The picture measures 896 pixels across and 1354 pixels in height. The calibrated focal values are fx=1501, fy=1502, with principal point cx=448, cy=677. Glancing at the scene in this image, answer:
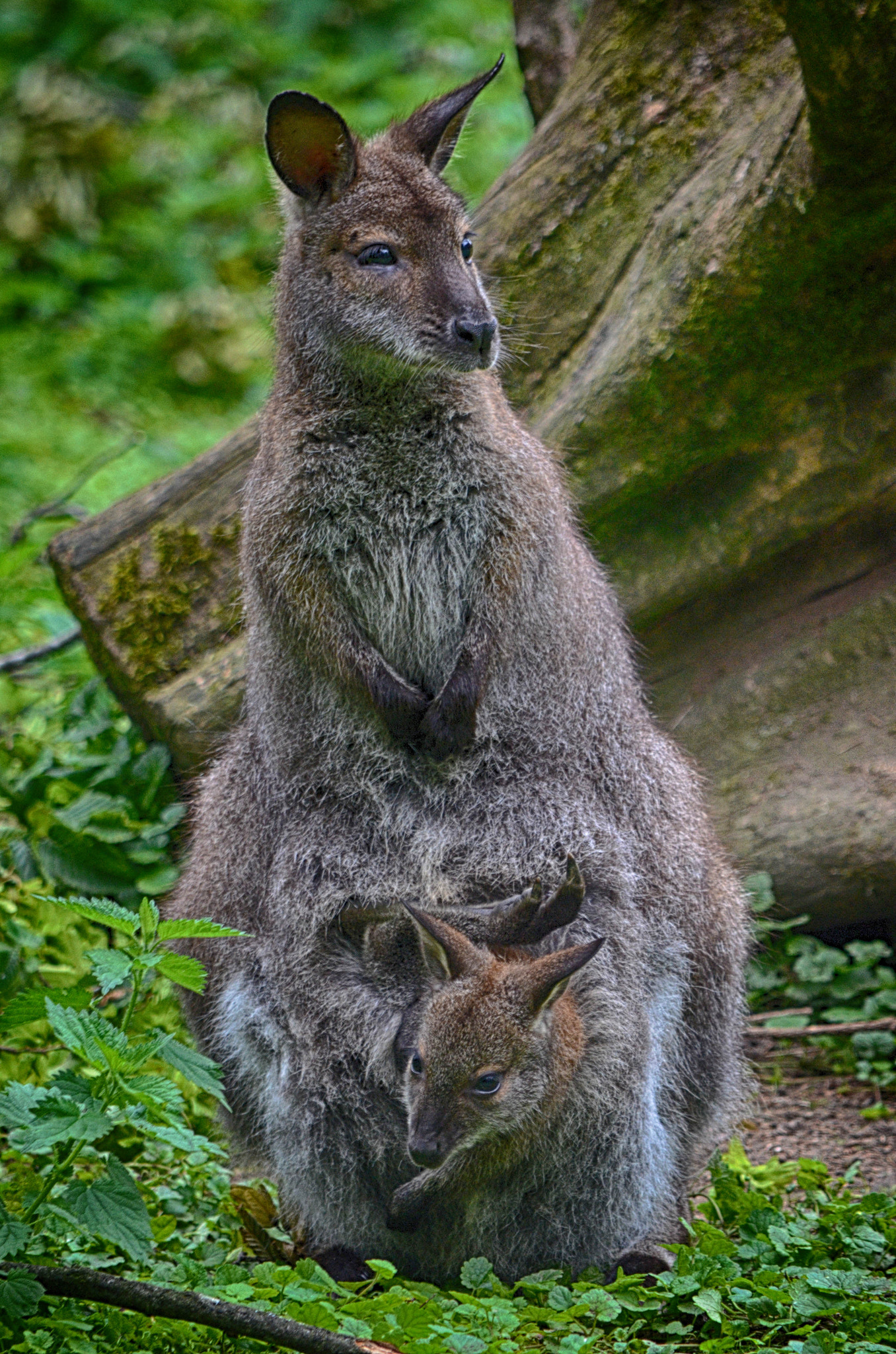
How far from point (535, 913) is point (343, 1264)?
3.79 ft

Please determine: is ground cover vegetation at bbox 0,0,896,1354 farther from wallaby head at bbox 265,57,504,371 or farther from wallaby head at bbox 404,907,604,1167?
wallaby head at bbox 265,57,504,371

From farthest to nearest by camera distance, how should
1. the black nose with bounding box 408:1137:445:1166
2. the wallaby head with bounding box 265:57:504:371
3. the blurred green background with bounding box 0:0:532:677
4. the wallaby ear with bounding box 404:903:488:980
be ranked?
1. the blurred green background with bounding box 0:0:532:677
2. the wallaby head with bounding box 265:57:504:371
3. the wallaby ear with bounding box 404:903:488:980
4. the black nose with bounding box 408:1137:445:1166

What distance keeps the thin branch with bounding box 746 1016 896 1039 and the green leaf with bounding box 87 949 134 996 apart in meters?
3.03

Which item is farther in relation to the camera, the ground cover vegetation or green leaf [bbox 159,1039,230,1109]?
the ground cover vegetation

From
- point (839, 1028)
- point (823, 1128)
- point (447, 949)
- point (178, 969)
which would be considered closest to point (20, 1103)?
point (178, 969)

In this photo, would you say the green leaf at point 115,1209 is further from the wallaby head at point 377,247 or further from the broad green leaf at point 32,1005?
the wallaby head at point 377,247

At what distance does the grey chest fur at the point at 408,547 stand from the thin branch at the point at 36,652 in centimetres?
286

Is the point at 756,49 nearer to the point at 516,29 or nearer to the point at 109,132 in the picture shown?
the point at 516,29

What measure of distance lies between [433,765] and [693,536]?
6.35 feet

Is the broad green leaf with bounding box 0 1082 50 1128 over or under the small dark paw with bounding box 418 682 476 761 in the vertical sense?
under

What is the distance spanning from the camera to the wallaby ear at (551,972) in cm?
368

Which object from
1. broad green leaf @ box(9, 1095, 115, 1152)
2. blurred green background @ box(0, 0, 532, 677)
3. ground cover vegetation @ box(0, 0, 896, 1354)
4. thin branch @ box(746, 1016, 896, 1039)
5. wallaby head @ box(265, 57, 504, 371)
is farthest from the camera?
blurred green background @ box(0, 0, 532, 677)

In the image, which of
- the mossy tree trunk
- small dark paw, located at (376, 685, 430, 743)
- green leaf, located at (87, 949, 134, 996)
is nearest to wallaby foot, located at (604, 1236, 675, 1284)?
small dark paw, located at (376, 685, 430, 743)

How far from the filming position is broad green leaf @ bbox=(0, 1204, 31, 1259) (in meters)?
3.12
